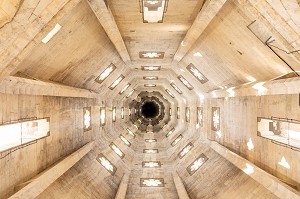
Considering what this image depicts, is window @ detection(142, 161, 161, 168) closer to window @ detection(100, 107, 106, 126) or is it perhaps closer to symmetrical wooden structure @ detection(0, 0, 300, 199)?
symmetrical wooden structure @ detection(0, 0, 300, 199)

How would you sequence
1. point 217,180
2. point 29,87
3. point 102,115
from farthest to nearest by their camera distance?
1. point 102,115
2. point 217,180
3. point 29,87

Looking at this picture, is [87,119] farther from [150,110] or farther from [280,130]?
[150,110]

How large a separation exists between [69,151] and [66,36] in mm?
5530

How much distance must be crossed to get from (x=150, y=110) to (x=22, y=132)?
37.4 m

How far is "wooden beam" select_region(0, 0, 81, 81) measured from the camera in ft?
18.1

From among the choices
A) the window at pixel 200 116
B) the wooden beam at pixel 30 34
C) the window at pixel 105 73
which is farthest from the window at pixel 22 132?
the window at pixel 200 116

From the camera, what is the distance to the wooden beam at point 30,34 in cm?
553

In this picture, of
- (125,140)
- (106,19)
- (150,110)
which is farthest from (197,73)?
(150,110)

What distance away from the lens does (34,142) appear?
8945mm

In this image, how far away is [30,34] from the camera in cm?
568

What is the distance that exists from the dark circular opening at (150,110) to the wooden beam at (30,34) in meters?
38.4

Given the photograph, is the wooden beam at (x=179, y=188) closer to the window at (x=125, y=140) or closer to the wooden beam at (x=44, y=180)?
the wooden beam at (x=44, y=180)

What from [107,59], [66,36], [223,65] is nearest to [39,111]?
[66,36]

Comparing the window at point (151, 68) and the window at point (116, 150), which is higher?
the window at point (151, 68)
